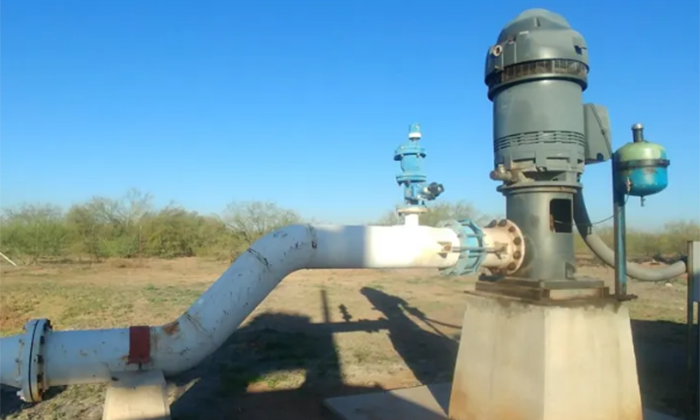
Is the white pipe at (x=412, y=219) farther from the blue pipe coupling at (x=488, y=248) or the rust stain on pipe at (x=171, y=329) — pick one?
the rust stain on pipe at (x=171, y=329)

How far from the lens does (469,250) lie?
3.94 meters

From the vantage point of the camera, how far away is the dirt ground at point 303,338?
20.3 ft

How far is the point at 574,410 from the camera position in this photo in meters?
3.62

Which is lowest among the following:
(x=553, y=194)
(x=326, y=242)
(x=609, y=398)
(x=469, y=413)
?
(x=469, y=413)

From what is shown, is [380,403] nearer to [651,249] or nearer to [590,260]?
[590,260]

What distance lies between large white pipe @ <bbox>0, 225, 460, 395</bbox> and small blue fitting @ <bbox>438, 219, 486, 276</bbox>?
0.17 feet

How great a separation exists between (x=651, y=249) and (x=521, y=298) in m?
32.1

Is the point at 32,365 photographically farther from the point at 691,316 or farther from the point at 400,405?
the point at 691,316

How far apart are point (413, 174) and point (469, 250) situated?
109 centimetres

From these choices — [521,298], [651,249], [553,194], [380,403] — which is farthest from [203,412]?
[651,249]

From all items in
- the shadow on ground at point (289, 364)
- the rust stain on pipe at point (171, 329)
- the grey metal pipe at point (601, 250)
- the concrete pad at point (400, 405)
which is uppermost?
the grey metal pipe at point (601, 250)

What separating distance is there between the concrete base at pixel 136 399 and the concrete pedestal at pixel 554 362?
7.97 feet

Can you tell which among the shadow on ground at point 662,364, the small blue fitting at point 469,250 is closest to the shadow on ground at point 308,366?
the shadow on ground at point 662,364

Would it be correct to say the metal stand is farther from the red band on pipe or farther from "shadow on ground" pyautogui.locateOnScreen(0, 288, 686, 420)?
the red band on pipe
